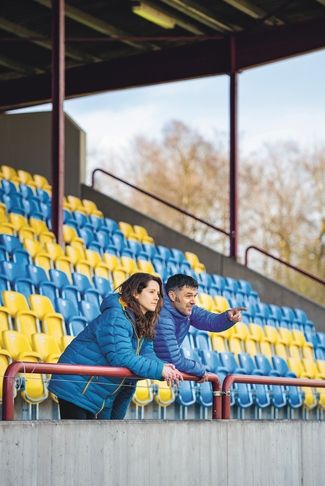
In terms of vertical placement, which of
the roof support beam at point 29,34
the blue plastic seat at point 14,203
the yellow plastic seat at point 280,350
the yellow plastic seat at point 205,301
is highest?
the roof support beam at point 29,34

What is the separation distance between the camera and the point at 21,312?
9938 mm

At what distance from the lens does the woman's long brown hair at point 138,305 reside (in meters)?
6.47

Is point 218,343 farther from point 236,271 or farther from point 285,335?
point 236,271

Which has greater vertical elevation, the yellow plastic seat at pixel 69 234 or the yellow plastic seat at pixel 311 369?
the yellow plastic seat at pixel 69 234

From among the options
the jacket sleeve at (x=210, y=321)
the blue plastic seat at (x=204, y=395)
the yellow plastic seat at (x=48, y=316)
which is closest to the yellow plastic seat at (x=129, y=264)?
the blue plastic seat at (x=204, y=395)

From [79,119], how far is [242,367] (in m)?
27.0

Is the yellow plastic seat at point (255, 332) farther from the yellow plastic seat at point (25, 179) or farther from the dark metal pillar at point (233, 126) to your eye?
the yellow plastic seat at point (25, 179)

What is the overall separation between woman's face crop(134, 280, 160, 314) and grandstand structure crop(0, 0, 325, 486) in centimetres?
74

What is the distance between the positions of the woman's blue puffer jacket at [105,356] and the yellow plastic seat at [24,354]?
1.64 meters

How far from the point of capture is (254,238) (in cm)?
3388

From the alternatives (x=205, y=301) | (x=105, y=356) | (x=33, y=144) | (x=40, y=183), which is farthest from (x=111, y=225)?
(x=105, y=356)

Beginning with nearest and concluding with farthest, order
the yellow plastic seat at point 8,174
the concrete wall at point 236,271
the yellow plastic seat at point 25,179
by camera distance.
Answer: the yellow plastic seat at point 8,174, the yellow plastic seat at point 25,179, the concrete wall at point 236,271

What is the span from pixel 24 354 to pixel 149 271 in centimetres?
609

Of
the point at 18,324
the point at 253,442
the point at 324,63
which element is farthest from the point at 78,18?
the point at 324,63
